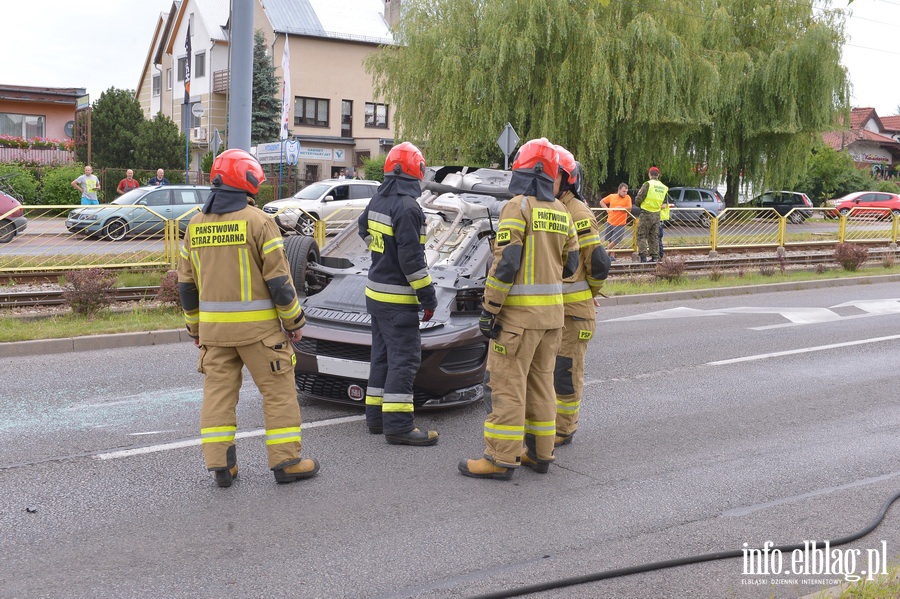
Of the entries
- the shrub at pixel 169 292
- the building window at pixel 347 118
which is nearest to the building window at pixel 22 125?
the building window at pixel 347 118

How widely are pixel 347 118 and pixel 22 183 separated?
21.4 metres

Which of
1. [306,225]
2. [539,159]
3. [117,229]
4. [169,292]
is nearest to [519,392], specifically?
[539,159]

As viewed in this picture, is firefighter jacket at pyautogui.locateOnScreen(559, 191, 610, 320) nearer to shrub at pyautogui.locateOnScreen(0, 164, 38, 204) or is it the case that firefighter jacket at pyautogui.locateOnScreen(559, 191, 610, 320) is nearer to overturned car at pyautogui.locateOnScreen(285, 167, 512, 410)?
overturned car at pyautogui.locateOnScreen(285, 167, 512, 410)

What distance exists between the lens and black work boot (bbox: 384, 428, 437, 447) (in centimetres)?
620

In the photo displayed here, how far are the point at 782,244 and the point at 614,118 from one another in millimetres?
→ 6793

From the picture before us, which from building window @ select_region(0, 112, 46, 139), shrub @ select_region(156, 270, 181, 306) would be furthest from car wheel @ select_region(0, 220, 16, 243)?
building window @ select_region(0, 112, 46, 139)

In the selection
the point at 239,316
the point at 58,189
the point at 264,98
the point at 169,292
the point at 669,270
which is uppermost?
the point at 264,98

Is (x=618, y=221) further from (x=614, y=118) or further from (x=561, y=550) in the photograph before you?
(x=561, y=550)

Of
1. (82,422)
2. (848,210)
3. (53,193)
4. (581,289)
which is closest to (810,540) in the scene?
(581,289)

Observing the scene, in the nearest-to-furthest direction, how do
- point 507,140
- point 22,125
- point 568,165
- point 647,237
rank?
point 568,165 → point 647,237 → point 507,140 → point 22,125

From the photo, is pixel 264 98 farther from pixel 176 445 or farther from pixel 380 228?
pixel 176 445

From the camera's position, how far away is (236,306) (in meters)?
5.12

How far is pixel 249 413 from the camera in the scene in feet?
22.9

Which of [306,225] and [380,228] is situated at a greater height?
[380,228]
